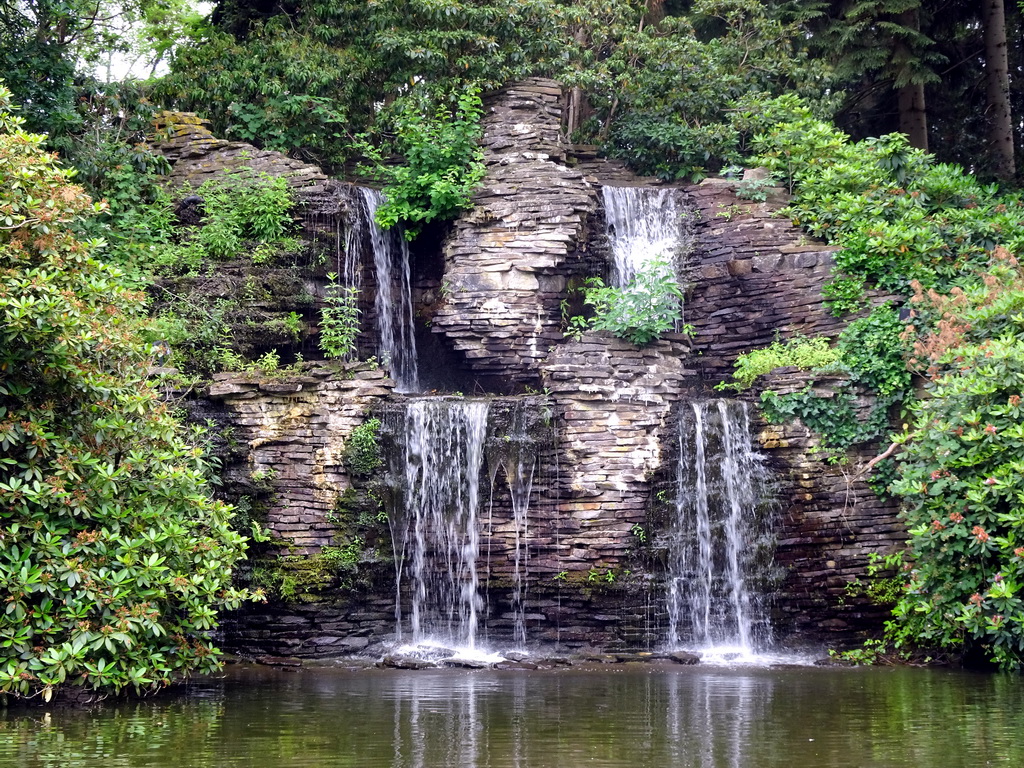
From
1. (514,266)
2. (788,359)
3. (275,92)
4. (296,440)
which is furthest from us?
(275,92)

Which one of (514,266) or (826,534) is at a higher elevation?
(514,266)

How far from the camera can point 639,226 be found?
18219 millimetres

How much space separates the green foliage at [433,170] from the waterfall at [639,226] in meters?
2.36

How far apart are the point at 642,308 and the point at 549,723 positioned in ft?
25.9

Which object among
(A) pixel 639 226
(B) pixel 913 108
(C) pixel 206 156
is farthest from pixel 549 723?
(B) pixel 913 108

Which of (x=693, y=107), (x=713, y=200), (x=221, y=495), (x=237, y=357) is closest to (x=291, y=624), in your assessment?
(x=221, y=495)

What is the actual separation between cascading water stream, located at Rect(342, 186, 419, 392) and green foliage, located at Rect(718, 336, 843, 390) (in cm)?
504

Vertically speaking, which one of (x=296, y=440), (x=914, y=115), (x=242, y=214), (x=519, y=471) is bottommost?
(x=519, y=471)

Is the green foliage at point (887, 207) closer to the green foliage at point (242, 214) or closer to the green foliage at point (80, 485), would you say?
the green foliage at point (242, 214)

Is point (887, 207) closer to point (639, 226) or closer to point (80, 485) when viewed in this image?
point (639, 226)

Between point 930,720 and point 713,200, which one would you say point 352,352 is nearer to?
point 713,200

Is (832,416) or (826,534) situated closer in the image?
(826,534)

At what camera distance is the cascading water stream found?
17438 millimetres

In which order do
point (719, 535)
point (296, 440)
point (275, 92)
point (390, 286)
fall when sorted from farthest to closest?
point (275, 92) → point (390, 286) → point (719, 535) → point (296, 440)
